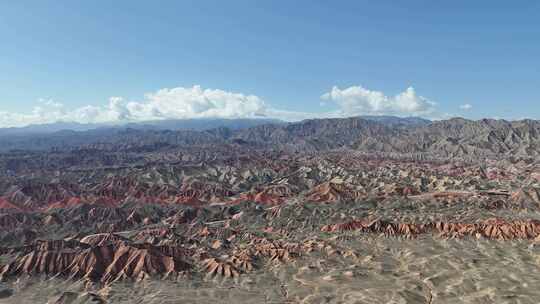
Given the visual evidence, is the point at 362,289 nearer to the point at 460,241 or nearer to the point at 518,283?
the point at 518,283

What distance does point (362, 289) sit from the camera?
331ft

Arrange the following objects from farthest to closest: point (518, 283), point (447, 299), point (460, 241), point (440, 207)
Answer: point (440, 207) → point (460, 241) → point (518, 283) → point (447, 299)

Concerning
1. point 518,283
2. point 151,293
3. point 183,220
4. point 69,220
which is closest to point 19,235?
point 69,220

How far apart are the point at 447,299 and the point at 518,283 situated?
19413mm

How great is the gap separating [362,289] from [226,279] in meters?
30.2

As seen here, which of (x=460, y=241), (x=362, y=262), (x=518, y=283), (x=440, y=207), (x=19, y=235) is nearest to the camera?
(x=518, y=283)

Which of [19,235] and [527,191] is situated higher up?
[527,191]

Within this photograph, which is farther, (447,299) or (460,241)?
(460,241)

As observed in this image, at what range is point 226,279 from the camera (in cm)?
10838

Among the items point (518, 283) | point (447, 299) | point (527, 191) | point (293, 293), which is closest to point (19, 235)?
point (293, 293)

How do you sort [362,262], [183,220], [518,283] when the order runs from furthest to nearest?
1. [183,220]
2. [362,262]
3. [518,283]

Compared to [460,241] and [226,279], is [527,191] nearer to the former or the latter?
[460,241]

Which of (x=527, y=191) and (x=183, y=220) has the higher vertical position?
(x=527, y=191)

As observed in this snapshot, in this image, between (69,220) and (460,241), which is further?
(69,220)
